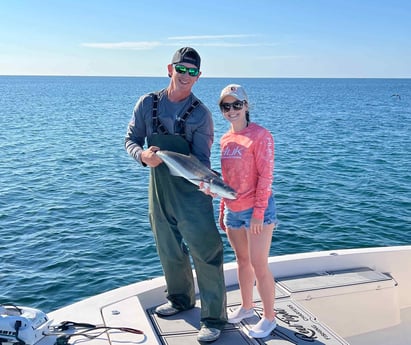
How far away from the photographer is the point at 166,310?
4652 millimetres

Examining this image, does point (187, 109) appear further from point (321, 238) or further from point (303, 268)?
point (321, 238)

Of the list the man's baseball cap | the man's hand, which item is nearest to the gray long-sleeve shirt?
the man's hand

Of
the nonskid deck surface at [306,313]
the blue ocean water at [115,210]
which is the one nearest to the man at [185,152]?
the nonskid deck surface at [306,313]

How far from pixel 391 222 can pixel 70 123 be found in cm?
3226

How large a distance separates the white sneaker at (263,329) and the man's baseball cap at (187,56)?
2339 mm

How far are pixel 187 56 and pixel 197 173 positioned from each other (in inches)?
40.1

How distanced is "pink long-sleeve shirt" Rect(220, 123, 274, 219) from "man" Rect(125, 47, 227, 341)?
0.78 ft

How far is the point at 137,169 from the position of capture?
63.9 ft

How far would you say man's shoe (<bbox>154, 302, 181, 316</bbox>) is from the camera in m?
→ 4.64

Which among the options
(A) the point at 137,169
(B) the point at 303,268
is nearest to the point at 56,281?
(B) the point at 303,268

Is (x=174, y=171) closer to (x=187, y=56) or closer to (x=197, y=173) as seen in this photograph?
(x=197, y=173)

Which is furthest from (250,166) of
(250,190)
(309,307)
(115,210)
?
(115,210)

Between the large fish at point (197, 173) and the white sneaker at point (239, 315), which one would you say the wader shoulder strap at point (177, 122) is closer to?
the large fish at point (197, 173)

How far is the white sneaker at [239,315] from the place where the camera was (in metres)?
4.46
